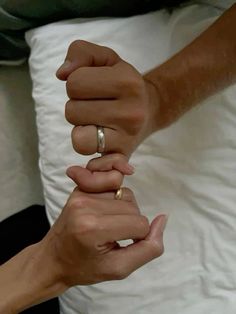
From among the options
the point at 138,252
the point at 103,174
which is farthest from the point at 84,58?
the point at 138,252

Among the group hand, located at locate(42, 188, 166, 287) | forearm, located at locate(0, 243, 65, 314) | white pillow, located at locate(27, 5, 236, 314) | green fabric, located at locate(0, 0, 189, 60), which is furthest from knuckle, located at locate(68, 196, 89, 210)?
green fabric, located at locate(0, 0, 189, 60)

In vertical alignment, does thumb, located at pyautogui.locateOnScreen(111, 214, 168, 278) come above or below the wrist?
below

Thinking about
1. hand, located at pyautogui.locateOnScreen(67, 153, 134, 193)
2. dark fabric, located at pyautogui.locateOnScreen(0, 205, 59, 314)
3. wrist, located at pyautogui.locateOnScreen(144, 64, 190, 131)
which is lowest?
dark fabric, located at pyautogui.locateOnScreen(0, 205, 59, 314)

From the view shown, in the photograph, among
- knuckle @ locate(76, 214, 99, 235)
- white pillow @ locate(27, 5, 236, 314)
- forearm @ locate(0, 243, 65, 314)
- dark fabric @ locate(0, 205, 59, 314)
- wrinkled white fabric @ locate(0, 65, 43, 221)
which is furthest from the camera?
wrinkled white fabric @ locate(0, 65, 43, 221)

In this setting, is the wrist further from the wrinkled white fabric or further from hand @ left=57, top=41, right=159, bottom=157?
the wrinkled white fabric

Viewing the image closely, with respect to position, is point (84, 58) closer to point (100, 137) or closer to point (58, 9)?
point (100, 137)

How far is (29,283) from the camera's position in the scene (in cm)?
86

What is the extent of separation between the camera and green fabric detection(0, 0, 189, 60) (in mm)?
1214

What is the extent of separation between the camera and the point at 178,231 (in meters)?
1.03

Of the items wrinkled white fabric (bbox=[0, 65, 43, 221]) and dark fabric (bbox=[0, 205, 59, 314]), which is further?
wrinkled white fabric (bbox=[0, 65, 43, 221])

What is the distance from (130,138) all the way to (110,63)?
0.10 meters

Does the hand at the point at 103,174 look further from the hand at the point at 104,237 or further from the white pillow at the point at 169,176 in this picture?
the white pillow at the point at 169,176

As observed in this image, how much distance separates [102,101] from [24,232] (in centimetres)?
51

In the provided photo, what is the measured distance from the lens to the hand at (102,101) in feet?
2.53
